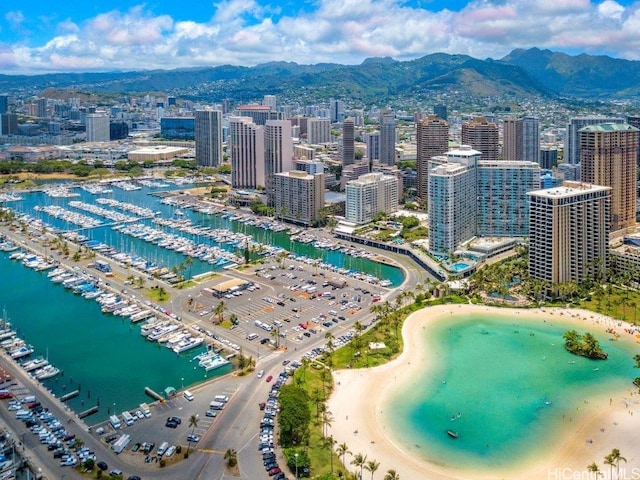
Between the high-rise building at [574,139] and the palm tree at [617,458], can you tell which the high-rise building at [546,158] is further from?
the palm tree at [617,458]

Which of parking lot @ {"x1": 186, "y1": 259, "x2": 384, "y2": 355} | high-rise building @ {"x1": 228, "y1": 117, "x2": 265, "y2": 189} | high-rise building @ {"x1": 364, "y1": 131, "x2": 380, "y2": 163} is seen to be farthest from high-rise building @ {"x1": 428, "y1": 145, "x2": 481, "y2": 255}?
high-rise building @ {"x1": 364, "y1": 131, "x2": 380, "y2": 163}

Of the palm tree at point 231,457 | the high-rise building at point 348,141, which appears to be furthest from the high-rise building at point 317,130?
the palm tree at point 231,457

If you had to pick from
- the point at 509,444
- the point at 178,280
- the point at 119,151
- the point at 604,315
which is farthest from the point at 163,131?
the point at 509,444

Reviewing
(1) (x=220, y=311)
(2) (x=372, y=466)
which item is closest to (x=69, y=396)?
(1) (x=220, y=311)

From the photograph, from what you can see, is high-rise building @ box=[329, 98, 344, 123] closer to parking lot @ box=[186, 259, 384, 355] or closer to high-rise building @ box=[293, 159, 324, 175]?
high-rise building @ box=[293, 159, 324, 175]

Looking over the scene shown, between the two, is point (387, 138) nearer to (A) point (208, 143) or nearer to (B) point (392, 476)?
(A) point (208, 143)

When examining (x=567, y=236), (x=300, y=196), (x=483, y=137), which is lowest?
(x=567, y=236)
